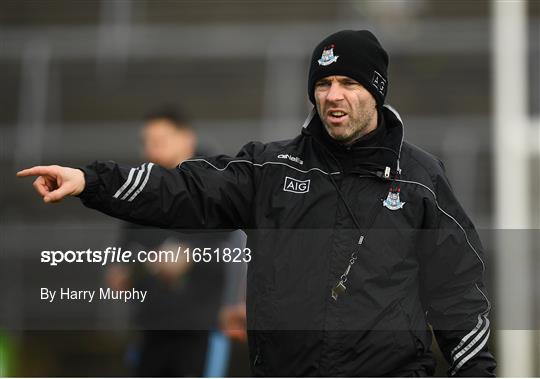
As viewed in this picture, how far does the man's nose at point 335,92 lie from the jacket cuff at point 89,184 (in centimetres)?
74

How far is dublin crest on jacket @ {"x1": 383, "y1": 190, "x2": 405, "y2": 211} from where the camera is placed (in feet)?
9.74

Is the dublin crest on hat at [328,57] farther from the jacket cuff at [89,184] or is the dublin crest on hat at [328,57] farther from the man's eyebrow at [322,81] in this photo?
the jacket cuff at [89,184]

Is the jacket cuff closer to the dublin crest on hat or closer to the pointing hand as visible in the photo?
the pointing hand

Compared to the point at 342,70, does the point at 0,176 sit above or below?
below

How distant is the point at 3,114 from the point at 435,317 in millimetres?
6389

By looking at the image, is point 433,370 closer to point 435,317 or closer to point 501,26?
point 435,317

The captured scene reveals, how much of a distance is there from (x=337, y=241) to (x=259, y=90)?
21.0ft

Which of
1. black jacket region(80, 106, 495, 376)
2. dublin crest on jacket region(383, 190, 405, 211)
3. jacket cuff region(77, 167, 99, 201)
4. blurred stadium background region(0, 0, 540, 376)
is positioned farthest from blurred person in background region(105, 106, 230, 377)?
blurred stadium background region(0, 0, 540, 376)

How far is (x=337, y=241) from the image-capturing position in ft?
9.59

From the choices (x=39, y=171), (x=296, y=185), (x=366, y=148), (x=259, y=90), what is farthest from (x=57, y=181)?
(x=259, y=90)

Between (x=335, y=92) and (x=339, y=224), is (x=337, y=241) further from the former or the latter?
(x=335, y=92)

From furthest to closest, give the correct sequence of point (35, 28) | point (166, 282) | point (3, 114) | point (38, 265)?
point (35, 28) → point (3, 114) → point (38, 265) → point (166, 282)

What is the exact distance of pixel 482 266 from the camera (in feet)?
10.1

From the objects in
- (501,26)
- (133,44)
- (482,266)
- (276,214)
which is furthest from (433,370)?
(133,44)
